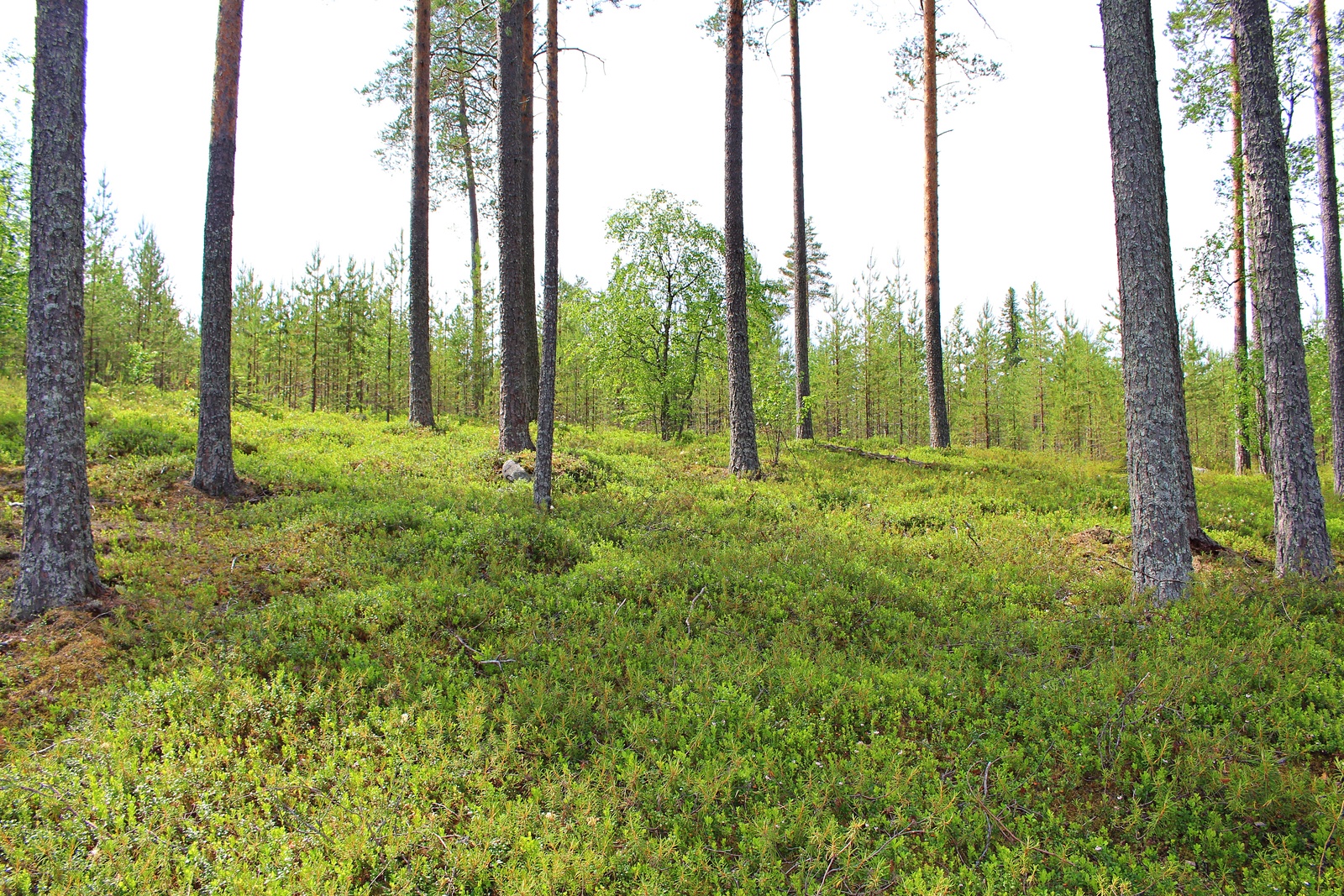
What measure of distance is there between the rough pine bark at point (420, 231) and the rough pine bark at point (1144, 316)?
13.7 m

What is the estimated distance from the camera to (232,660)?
16.3 ft

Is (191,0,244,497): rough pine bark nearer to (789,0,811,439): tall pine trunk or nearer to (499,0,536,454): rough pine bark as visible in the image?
(499,0,536,454): rough pine bark

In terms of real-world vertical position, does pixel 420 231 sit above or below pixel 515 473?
above

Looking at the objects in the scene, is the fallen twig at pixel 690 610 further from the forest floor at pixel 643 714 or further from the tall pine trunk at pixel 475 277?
the tall pine trunk at pixel 475 277

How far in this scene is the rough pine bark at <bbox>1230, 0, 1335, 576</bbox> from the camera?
676 cm

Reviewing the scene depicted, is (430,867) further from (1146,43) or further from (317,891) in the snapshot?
(1146,43)

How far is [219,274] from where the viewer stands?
8.47 m

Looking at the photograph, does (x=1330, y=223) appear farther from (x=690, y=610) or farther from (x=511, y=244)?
(x=511, y=244)

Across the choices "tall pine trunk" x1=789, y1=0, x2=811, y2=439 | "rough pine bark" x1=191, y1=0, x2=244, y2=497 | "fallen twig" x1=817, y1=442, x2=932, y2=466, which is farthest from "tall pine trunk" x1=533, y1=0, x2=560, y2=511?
"tall pine trunk" x1=789, y1=0, x2=811, y2=439

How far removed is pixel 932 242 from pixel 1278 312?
9.95 m

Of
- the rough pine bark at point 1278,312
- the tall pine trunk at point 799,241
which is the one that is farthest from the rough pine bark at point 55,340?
the tall pine trunk at point 799,241

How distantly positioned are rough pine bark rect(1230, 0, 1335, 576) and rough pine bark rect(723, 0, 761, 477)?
23.6 ft

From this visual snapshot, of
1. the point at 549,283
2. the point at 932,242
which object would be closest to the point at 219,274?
the point at 549,283

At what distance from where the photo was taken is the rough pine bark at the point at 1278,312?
266 inches
